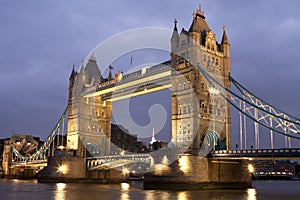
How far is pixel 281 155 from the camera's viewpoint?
1177 inches

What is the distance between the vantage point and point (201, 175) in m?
33.1

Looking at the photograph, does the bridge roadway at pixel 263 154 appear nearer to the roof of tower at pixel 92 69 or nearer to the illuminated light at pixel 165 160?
the illuminated light at pixel 165 160

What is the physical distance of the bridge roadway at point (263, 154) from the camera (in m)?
29.5

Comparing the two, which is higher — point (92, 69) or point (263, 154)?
point (92, 69)

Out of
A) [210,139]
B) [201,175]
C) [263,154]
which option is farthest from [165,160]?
[263,154]

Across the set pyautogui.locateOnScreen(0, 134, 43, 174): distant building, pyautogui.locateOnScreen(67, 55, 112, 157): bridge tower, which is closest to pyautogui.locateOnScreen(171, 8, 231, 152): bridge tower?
pyautogui.locateOnScreen(67, 55, 112, 157): bridge tower

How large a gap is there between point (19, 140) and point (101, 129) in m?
33.5

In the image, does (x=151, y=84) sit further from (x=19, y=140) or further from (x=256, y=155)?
(x=19, y=140)

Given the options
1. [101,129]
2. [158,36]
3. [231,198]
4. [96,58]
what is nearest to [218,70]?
[158,36]

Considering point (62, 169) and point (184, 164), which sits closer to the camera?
point (184, 164)

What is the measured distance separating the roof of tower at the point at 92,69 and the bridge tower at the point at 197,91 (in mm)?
21062

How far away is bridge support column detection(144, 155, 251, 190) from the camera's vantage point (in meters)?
32.6

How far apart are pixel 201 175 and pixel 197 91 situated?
8057 millimetres

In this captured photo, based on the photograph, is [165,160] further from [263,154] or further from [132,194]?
[263,154]
